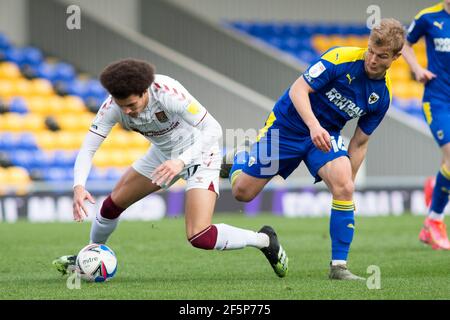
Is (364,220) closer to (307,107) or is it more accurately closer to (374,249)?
(374,249)

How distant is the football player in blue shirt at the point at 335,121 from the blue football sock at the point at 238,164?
0.74ft

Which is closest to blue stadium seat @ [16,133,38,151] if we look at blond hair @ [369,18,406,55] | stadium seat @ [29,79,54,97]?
stadium seat @ [29,79,54,97]

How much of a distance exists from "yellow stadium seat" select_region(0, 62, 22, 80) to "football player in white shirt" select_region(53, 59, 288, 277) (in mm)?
11623

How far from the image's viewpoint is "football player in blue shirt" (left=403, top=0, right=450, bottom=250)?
8727 mm

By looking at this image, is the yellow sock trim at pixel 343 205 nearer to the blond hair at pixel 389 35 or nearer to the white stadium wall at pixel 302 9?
the blond hair at pixel 389 35

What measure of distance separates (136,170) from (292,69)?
11.4m

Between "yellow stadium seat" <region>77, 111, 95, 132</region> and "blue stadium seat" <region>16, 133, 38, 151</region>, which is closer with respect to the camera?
"blue stadium seat" <region>16, 133, 38, 151</region>

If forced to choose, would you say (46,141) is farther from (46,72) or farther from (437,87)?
(437,87)

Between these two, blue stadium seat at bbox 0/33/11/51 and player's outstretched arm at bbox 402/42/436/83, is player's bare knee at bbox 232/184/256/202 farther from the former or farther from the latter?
blue stadium seat at bbox 0/33/11/51

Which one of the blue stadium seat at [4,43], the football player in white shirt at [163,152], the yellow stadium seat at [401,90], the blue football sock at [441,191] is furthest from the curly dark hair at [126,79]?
the yellow stadium seat at [401,90]

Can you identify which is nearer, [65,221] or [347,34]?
[65,221]

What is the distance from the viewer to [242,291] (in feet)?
19.2

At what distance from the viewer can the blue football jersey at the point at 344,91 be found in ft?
21.9
